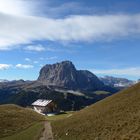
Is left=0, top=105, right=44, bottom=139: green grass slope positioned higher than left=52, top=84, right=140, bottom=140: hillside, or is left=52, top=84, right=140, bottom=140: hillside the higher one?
left=52, top=84, right=140, bottom=140: hillside

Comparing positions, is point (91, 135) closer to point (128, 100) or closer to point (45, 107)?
point (128, 100)

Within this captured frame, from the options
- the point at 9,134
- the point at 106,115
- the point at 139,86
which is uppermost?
the point at 139,86

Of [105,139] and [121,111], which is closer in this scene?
[105,139]

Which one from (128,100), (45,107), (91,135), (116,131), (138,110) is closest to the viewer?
(116,131)

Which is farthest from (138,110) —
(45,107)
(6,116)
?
(45,107)

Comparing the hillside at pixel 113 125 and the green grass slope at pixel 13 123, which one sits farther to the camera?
the green grass slope at pixel 13 123

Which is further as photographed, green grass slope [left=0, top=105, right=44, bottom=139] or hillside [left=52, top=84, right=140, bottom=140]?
green grass slope [left=0, top=105, right=44, bottom=139]

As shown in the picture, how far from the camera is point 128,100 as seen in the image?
63.5 metres

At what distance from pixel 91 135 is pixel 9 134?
27425mm

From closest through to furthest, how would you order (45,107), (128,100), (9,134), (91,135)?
(91,135)
(128,100)
(9,134)
(45,107)

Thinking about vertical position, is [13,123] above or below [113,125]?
below

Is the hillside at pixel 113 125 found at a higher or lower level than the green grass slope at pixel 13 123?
higher

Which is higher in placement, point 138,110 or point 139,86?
point 139,86

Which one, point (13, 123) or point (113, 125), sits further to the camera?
point (13, 123)
